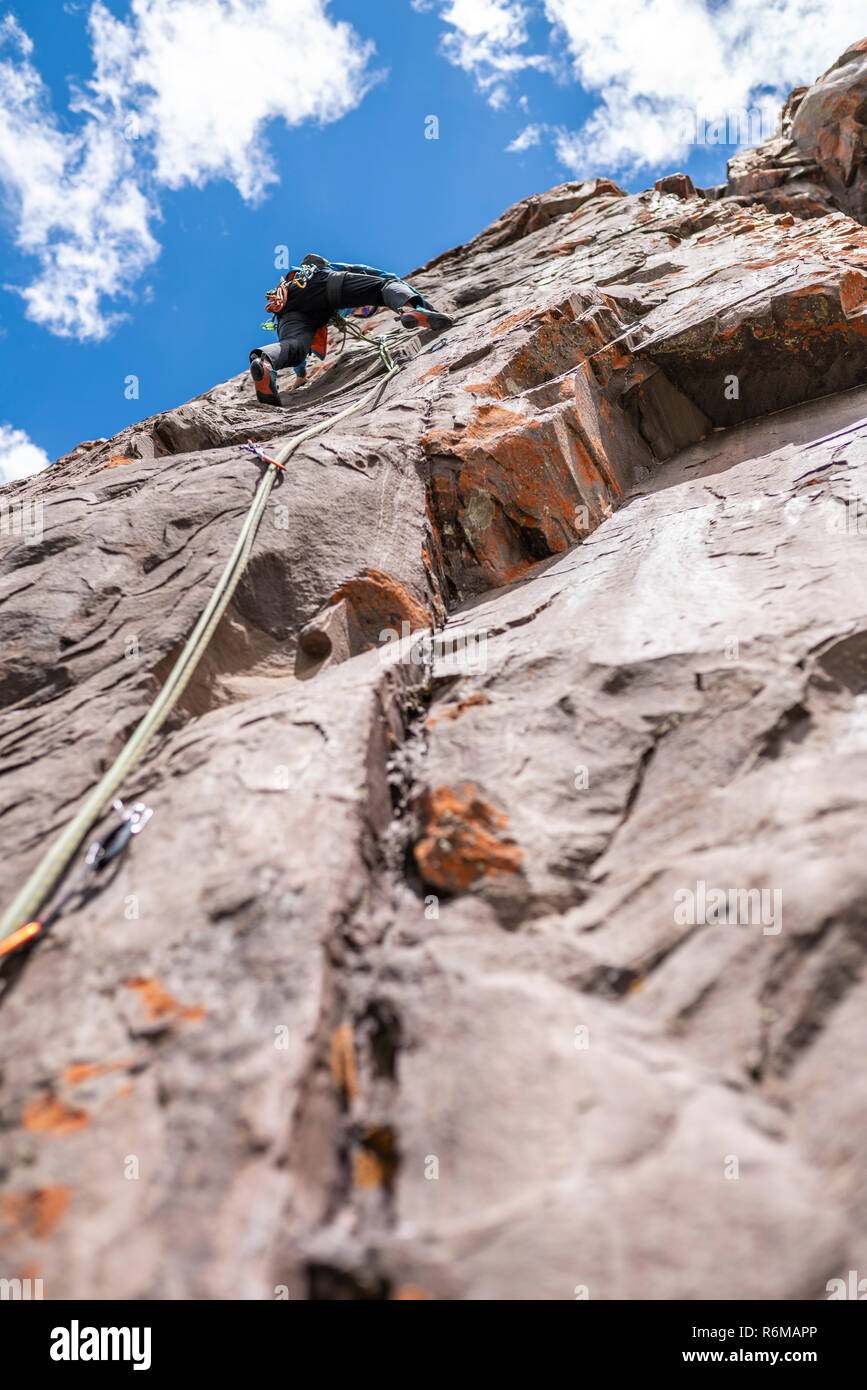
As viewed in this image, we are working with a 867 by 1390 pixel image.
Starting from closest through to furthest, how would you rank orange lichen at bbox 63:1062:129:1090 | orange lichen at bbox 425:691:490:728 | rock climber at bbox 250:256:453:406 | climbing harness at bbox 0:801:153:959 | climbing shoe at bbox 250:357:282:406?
1. orange lichen at bbox 63:1062:129:1090
2. climbing harness at bbox 0:801:153:959
3. orange lichen at bbox 425:691:490:728
4. climbing shoe at bbox 250:357:282:406
5. rock climber at bbox 250:256:453:406

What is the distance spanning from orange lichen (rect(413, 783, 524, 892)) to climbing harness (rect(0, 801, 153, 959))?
3.07 feet

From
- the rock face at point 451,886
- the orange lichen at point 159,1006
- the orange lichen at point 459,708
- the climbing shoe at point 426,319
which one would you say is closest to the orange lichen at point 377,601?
the rock face at point 451,886

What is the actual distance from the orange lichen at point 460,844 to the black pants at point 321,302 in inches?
270

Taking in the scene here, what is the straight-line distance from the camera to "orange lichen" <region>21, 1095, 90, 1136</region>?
157cm

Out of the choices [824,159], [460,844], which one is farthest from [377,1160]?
[824,159]

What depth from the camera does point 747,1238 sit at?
1.29 m

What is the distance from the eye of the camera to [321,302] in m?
7.99

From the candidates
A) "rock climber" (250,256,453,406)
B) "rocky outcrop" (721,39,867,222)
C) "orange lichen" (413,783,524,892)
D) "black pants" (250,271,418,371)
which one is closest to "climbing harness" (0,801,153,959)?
A: "orange lichen" (413,783,524,892)

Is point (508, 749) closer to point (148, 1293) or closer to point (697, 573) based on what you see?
point (697, 573)

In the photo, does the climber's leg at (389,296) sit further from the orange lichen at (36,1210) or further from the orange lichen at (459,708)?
the orange lichen at (36,1210)

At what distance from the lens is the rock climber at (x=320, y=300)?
25.6 feet

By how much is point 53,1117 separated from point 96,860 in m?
0.83

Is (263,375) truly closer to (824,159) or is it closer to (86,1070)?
(86,1070)

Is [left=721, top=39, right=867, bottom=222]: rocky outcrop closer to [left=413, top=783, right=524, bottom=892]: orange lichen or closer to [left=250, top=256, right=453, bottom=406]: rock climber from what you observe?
[left=250, top=256, right=453, bottom=406]: rock climber
